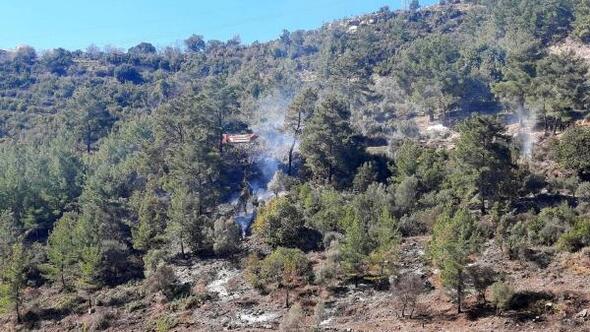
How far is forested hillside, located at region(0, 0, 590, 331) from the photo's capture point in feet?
106

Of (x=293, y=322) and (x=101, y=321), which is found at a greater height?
(x=293, y=322)

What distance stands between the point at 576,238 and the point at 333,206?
1769 cm

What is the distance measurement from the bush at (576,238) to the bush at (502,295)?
279 inches

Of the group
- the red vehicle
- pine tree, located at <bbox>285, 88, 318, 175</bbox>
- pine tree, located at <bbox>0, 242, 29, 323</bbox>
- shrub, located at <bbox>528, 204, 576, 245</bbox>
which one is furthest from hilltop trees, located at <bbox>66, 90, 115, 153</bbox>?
shrub, located at <bbox>528, 204, 576, 245</bbox>

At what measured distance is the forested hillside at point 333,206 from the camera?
32438mm

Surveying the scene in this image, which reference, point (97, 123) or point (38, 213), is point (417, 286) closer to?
point (38, 213)

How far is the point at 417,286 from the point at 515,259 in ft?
27.8

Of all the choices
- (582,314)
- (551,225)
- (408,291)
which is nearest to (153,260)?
(408,291)

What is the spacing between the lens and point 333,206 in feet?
145

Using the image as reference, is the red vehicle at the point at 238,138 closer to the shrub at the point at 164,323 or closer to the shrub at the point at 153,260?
the shrub at the point at 153,260

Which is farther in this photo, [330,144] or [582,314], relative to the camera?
[330,144]

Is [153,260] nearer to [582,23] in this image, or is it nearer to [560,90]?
[560,90]

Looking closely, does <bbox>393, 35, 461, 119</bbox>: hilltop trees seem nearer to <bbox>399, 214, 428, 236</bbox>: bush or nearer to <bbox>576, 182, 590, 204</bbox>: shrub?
<bbox>576, 182, 590, 204</bbox>: shrub

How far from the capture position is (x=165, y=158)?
60.8m
